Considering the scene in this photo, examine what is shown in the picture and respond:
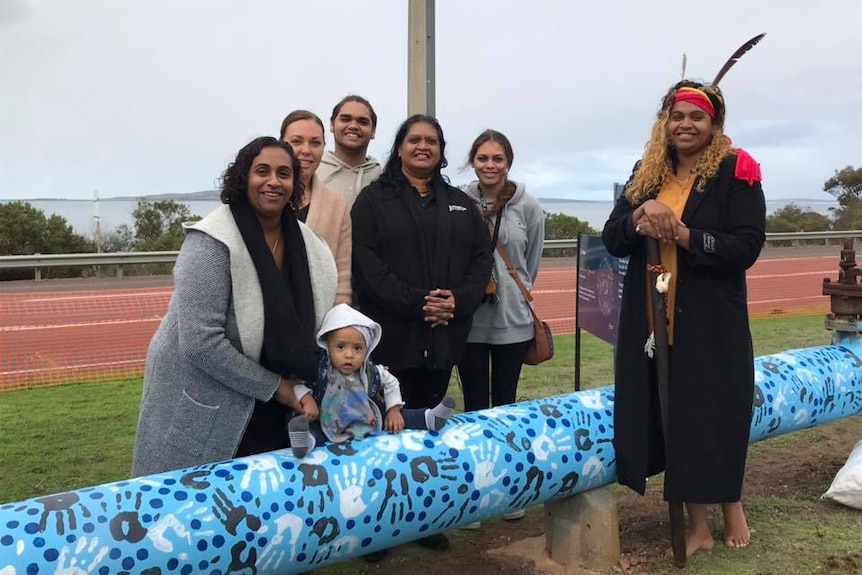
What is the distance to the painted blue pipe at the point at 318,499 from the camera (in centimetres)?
212

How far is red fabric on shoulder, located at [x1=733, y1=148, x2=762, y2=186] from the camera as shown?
3004 millimetres

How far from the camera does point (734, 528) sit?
3406 millimetres

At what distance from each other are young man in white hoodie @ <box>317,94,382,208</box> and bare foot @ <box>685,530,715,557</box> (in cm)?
218

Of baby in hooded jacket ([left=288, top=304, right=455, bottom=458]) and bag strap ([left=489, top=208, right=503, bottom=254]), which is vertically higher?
bag strap ([left=489, top=208, right=503, bottom=254])

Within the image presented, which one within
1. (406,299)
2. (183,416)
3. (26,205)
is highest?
(26,205)

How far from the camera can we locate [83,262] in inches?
525

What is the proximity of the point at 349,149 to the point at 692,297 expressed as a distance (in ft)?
5.81

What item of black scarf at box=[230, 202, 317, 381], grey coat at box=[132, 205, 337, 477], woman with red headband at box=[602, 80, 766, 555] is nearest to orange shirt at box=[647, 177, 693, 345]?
woman with red headband at box=[602, 80, 766, 555]

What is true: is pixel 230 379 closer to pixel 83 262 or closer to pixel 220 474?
pixel 220 474

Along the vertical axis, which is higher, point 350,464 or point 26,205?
point 26,205

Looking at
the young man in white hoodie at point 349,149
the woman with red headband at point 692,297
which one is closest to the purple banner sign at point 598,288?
the woman with red headband at point 692,297

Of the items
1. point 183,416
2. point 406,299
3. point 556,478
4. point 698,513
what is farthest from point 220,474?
point 698,513

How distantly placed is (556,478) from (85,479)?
2.85 meters

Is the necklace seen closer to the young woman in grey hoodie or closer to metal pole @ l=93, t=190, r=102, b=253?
the young woman in grey hoodie
